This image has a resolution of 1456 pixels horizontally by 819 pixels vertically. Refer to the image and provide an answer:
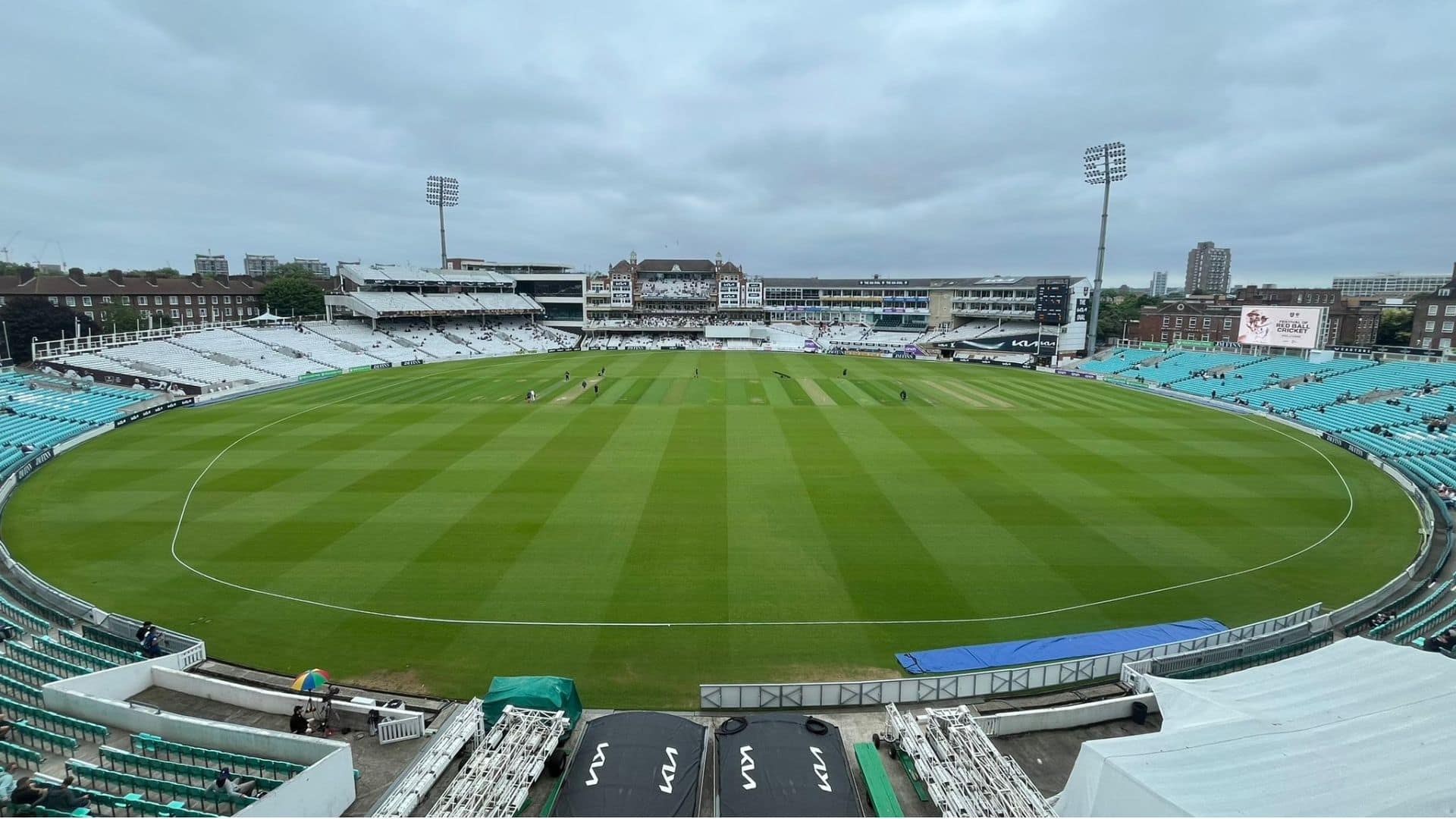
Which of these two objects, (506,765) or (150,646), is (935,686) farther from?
(150,646)

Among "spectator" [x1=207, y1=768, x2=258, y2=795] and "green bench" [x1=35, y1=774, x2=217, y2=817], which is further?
"spectator" [x1=207, y1=768, x2=258, y2=795]

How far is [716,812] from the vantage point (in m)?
8.35

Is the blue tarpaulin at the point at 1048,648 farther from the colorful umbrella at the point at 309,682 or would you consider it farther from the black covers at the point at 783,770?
the colorful umbrella at the point at 309,682

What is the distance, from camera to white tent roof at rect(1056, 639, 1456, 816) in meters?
6.35

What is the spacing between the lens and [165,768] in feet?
27.7

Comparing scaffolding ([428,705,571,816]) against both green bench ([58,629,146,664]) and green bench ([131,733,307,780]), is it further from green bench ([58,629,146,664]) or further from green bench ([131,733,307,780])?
green bench ([58,629,146,664])

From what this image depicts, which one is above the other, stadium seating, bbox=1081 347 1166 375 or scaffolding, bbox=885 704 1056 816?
stadium seating, bbox=1081 347 1166 375

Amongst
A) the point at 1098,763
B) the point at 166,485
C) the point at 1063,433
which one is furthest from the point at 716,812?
the point at 1063,433

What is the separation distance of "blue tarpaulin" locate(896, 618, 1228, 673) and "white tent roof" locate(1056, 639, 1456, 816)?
3.64 m

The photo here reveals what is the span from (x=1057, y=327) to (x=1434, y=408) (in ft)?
112

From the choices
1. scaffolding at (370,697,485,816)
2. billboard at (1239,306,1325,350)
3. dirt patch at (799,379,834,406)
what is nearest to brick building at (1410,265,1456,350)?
billboard at (1239,306,1325,350)

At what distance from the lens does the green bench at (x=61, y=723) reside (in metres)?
9.40

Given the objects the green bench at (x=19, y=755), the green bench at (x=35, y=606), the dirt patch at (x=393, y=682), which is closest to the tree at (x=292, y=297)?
the green bench at (x=35, y=606)

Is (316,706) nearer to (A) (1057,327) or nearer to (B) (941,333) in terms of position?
(A) (1057,327)
